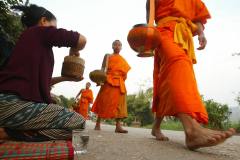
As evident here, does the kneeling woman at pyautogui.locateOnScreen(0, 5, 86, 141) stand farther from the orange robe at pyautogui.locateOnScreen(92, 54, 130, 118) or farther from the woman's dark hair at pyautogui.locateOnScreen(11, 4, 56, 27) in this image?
the orange robe at pyautogui.locateOnScreen(92, 54, 130, 118)

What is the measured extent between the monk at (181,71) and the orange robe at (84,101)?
10.1 meters

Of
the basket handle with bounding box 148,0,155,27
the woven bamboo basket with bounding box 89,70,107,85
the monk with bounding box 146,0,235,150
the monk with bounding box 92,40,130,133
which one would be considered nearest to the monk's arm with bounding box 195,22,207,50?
the monk with bounding box 146,0,235,150

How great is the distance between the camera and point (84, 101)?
1437 cm

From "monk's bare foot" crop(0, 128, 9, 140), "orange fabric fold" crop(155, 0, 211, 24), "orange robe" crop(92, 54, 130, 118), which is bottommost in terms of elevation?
"monk's bare foot" crop(0, 128, 9, 140)

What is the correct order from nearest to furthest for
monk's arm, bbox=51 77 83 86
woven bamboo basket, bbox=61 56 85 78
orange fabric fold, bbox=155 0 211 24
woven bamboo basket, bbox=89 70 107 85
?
1. woven bamboo basket, bbox=61 56 85 78
2. monk's arm, bbox=51 77 83 86
3. orange fabric fold, bbox=155 0 211 24
4. woven bamboo basket, bbox=89 70 107 85

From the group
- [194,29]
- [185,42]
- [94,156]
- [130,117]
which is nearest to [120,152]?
[94,156]

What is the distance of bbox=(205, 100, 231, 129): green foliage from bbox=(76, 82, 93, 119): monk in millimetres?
5273

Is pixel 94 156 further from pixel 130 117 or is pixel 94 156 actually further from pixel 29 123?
pixel 130 117

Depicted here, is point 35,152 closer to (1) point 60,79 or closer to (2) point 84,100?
(1) point 60,79

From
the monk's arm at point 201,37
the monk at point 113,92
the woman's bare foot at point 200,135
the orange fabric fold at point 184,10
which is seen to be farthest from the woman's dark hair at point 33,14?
the monk at point 113,92

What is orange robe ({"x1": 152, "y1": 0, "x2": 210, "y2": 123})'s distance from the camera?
11.1 feet

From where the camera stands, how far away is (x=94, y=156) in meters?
2.66

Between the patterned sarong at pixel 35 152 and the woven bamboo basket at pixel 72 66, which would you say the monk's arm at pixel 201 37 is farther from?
the patterned sarong at pixel 35 152

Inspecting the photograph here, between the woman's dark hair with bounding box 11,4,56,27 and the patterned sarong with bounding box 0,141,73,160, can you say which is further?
the woman's dark hair with bounding box 11,4,56,27
